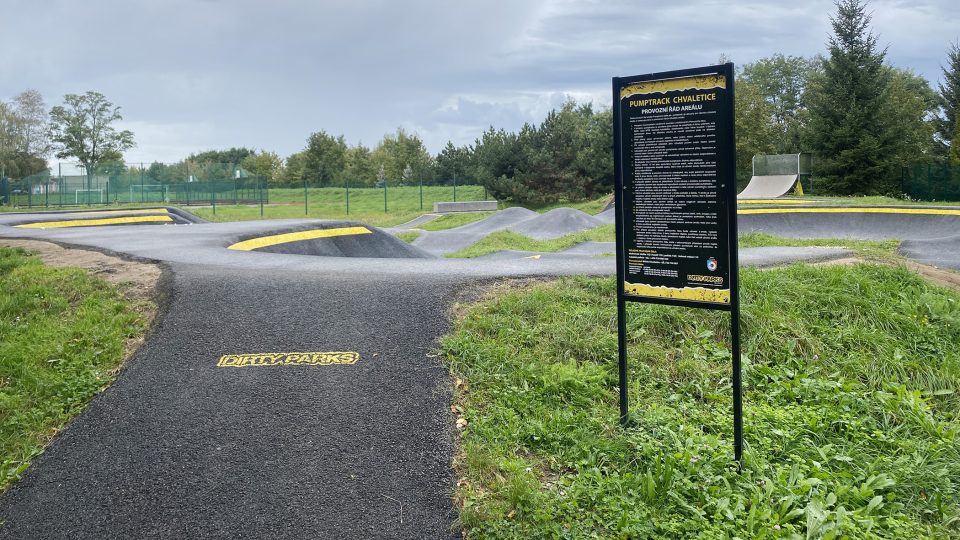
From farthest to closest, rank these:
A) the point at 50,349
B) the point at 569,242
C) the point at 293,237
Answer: the point at 569,242
the point at 293,237
the point at 50,349

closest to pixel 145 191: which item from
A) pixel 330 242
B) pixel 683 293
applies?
pixel 330 242

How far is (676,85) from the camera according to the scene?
4004 millimetres

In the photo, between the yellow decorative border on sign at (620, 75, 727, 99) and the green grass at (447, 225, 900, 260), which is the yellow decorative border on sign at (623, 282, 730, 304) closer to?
the yellow decorative border on sign at (620, 75, 727, 99)

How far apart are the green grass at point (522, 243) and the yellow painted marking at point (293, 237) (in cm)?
265

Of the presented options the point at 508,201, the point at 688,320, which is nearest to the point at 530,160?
the point at 508,201

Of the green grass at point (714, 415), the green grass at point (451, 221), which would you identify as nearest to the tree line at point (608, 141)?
the green grass at point (451, 221)

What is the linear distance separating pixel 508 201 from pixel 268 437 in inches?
1536

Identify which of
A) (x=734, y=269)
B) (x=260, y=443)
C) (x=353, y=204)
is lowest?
(x=260, y=443)

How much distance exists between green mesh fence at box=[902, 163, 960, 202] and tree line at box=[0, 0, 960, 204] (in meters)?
0.71

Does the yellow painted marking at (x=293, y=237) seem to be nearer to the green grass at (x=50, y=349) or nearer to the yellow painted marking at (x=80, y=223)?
the green grass at (x=50, y=349)

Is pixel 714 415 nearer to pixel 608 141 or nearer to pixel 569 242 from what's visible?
pixel 569 242

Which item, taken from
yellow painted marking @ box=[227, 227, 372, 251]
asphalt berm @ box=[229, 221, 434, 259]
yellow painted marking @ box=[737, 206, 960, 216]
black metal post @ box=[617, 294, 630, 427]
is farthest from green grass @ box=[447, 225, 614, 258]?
black metal post @ box=[617, 294, 630, 427]

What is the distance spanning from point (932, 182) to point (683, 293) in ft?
116

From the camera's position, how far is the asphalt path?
3674 millimetres
